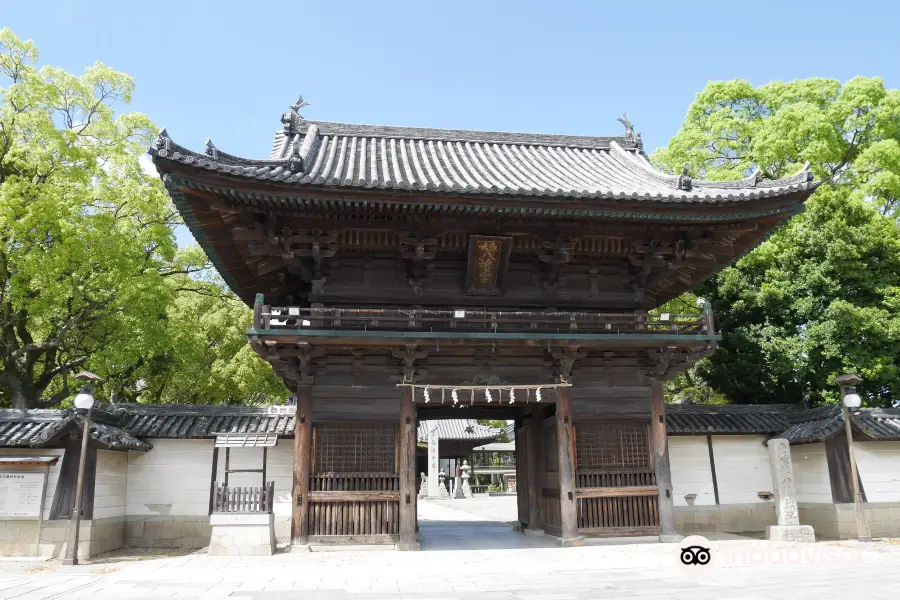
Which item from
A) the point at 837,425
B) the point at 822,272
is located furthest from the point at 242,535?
the point at 822,272

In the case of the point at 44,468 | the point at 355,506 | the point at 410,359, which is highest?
the point at 410,359

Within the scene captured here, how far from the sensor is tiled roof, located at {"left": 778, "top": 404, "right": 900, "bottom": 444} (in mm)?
14742

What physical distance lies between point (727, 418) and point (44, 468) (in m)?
17.0

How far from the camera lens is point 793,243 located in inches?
830

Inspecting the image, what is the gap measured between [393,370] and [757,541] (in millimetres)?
9065

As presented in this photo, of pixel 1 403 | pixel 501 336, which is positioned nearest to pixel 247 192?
pixel 501 336

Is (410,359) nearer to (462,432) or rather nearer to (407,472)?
(407,472)

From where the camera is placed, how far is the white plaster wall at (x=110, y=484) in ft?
45.4

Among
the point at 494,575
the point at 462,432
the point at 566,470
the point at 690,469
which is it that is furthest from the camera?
the point at 462,432

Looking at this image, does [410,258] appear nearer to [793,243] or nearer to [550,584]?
[550,584]

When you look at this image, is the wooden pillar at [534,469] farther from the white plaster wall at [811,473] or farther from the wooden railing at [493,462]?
the wooden railing at [493,462]

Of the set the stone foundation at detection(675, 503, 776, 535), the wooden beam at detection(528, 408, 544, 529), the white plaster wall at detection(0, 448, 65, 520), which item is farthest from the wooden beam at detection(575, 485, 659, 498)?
the white plaster wall at detection(0, 448, 65, 520)

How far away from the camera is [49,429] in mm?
13297

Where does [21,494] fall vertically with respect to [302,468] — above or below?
below
